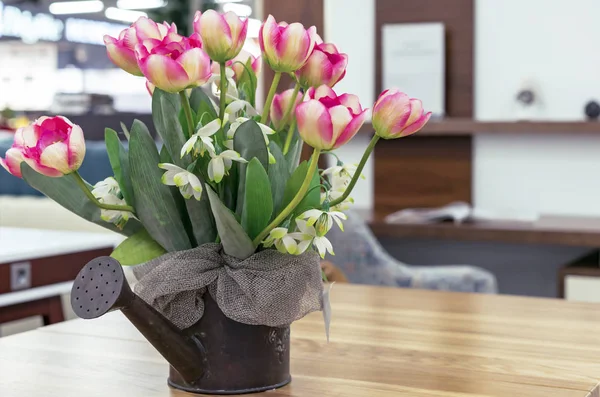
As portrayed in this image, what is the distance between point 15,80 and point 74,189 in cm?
1308

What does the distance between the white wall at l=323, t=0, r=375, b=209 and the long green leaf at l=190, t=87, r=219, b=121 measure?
3.06 m

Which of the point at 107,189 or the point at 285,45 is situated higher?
the point at 285,45

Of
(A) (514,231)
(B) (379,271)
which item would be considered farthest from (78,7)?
(B) (379,271)

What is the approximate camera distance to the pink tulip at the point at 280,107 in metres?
1.01

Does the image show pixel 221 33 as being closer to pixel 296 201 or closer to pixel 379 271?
pixel 296 201

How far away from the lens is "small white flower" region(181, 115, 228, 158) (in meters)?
0.86

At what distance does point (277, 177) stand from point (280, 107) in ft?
0.36

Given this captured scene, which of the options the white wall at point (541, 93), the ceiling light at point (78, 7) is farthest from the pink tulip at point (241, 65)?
the ceiling light at point (78, 7)

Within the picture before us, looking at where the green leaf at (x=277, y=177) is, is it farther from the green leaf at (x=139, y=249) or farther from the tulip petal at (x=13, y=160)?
the tulip petal at (x=13, y=160)

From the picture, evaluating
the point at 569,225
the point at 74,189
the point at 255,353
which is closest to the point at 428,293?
the point at 255,353

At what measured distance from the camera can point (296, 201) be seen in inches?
34.6

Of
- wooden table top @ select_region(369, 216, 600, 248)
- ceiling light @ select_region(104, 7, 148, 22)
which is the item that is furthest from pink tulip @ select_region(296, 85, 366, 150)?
ceiling light @ select_region(104, 7, 148, 22)

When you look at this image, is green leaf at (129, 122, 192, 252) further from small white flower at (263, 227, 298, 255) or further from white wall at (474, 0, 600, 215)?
white wall at (474, 0, 600, 215)

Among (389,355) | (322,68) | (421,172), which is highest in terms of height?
(322,68)
